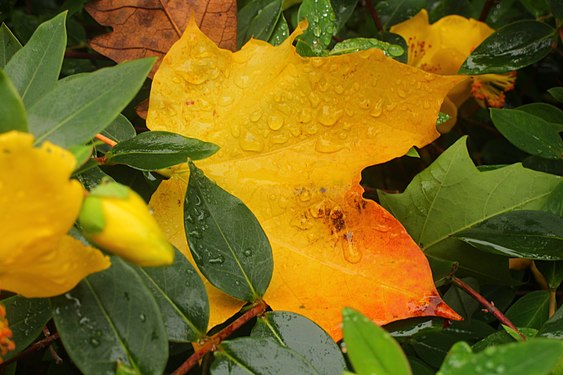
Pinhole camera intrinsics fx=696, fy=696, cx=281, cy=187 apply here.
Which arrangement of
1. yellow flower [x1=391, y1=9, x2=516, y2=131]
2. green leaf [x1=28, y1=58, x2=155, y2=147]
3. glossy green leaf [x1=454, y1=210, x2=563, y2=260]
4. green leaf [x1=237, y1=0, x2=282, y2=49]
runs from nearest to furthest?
green leaf [x1=28, y1=58, x2=155, y2=147] < glossy green leaf [x1=454, y1=210, x2=563, y2=260] < green leaf [x1=237, y1=0, x2=282, y2=49] < yellow flower [x1=391, y1=9, x2=516, y2=131]

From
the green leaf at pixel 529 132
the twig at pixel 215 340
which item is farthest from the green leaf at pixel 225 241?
the green leaf at pixel 529 132

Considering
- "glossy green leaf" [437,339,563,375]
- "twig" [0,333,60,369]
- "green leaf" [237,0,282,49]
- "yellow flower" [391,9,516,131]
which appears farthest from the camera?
"yellow flower" [391,9,516,131]

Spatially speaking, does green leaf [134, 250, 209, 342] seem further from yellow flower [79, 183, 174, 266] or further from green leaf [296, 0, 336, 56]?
green leaf [296, 0, 336, 56]

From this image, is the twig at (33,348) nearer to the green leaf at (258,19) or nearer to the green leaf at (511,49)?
the green leaf at (258,19)

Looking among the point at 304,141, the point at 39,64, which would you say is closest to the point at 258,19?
the point at 304,141

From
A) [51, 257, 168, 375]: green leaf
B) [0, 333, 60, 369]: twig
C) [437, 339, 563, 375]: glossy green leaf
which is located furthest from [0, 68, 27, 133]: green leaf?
[437, 339, 563, 375]: glossy green leaf

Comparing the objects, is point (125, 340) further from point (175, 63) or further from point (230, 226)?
point (175, 63)

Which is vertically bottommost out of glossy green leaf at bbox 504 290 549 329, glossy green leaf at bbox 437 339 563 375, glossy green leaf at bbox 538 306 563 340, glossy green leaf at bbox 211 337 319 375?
glossy green leaf at bbox 504 290 549 329
